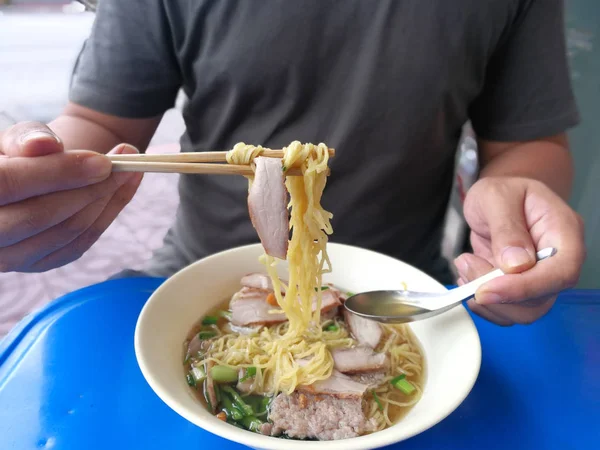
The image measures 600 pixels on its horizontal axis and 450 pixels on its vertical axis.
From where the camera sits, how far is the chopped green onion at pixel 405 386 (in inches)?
47.5

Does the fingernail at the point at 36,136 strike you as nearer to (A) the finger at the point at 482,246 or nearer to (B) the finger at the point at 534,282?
(B) the finger at the point at 534,282

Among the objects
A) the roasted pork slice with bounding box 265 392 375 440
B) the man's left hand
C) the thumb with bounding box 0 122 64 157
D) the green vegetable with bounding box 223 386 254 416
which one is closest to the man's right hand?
the thumb with bounding box 0 122 64 157

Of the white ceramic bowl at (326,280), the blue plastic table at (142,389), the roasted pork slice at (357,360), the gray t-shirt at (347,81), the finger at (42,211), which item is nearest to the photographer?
the white ceramic bowl at (326,280)

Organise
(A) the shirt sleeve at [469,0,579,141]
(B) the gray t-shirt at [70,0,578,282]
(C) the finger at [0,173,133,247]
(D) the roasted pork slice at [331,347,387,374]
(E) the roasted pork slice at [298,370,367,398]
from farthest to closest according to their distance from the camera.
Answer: (A) the shirt sleeve at [469,0,579,141] < (B) the gray t-shirt at [70,0,578,282] < (D) the roasted pork slice at [331,347,387,374] < (E) the roasted pork slice at [298,370,367,398] < (C) the finger at [0,173,133,247]

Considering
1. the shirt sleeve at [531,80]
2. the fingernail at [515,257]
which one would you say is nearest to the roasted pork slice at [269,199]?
the fingernail at [515,257]

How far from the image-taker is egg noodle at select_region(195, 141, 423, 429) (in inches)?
45.0

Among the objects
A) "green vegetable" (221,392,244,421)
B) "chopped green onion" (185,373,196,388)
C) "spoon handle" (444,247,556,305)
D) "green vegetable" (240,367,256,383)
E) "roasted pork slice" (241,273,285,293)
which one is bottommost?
"green vegetable" (240,367,256,383)

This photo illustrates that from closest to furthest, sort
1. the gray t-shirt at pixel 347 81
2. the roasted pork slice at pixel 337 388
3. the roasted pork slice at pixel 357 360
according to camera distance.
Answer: the roasted pork slice at pixel 337 388 → the roasted pork slice at pixel 357 360 → the gray t-shirt at pixel 347 81

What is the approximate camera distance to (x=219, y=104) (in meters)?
1.64

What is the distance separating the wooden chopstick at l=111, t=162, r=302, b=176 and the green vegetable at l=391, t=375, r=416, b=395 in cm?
68

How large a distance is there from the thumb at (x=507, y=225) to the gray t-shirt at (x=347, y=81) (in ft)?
1.40

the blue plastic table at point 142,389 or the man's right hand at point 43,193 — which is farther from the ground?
the man's right hand at point 43,193

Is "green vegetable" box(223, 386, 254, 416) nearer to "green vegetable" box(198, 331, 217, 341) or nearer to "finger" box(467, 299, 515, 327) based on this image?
"green vegetable" box(198, 331, 217, 341)

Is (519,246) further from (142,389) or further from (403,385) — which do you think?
(142,389)
